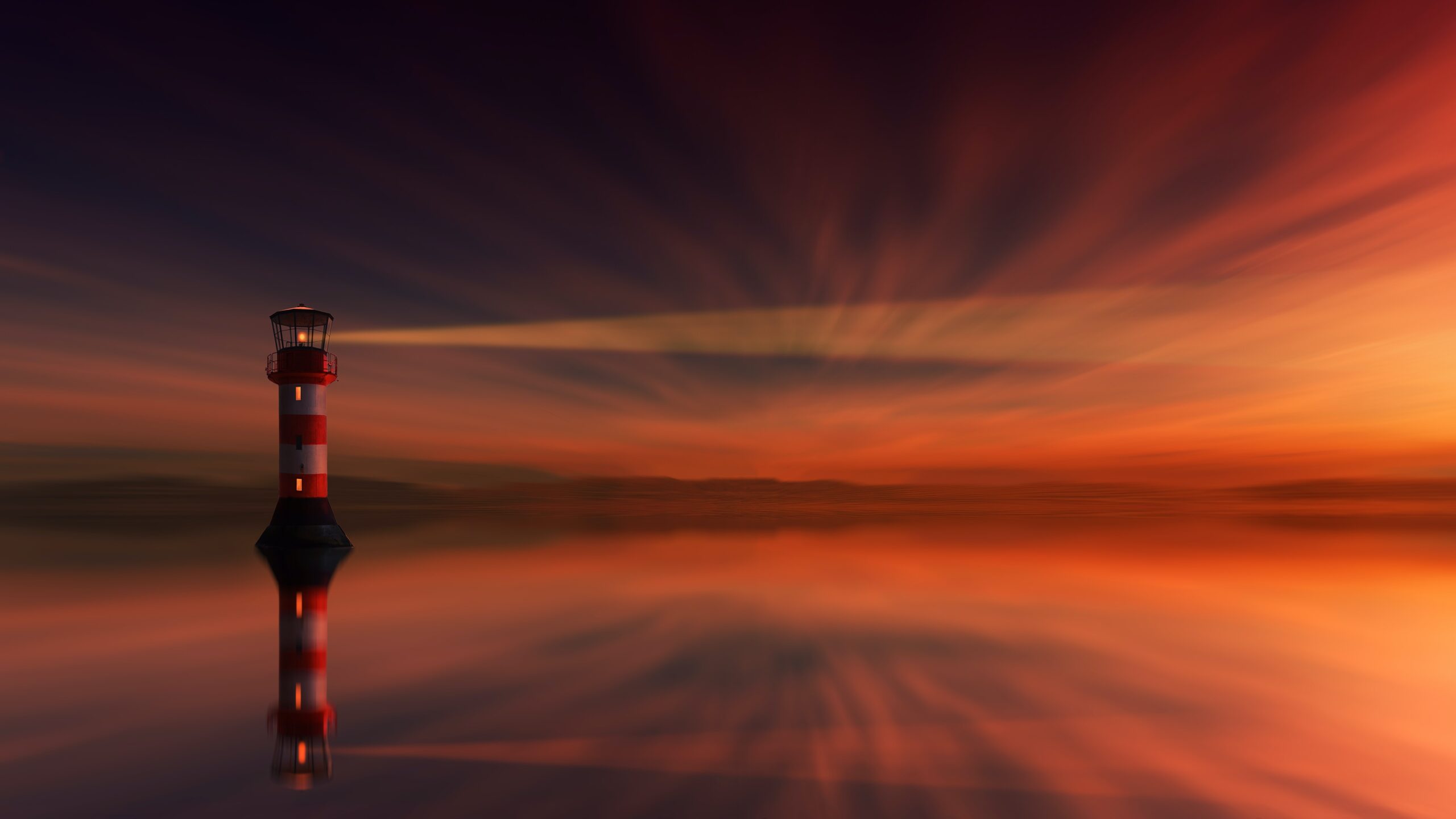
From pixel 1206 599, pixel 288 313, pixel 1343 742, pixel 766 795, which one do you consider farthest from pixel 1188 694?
pixel 288 313

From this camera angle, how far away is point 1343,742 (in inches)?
478

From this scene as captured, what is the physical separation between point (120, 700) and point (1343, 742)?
76.0 ft

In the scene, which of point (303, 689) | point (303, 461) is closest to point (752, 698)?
point (303, 689)

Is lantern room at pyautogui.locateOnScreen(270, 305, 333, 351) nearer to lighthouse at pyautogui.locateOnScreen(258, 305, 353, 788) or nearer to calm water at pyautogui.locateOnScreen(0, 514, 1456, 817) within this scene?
lighthouse at pyautogui.locateOnScreen(258, 305, 353, 788)

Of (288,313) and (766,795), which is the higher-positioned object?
(288,313)

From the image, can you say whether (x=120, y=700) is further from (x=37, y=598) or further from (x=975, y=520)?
(x=975, y=520)

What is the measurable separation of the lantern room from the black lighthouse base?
8328 mm

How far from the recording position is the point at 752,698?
13883 mm

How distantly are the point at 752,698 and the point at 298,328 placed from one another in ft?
115

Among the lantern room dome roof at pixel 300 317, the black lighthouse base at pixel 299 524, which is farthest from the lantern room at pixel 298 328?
the black lighthouse base at pixel 299 524

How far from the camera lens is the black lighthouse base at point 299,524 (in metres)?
37.4

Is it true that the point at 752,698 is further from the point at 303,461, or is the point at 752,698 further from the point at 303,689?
the point at 303,461

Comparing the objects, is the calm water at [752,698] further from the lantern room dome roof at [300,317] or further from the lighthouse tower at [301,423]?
the lantern room dome roof at [300,317]

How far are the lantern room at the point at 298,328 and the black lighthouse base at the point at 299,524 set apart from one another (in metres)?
8.33
